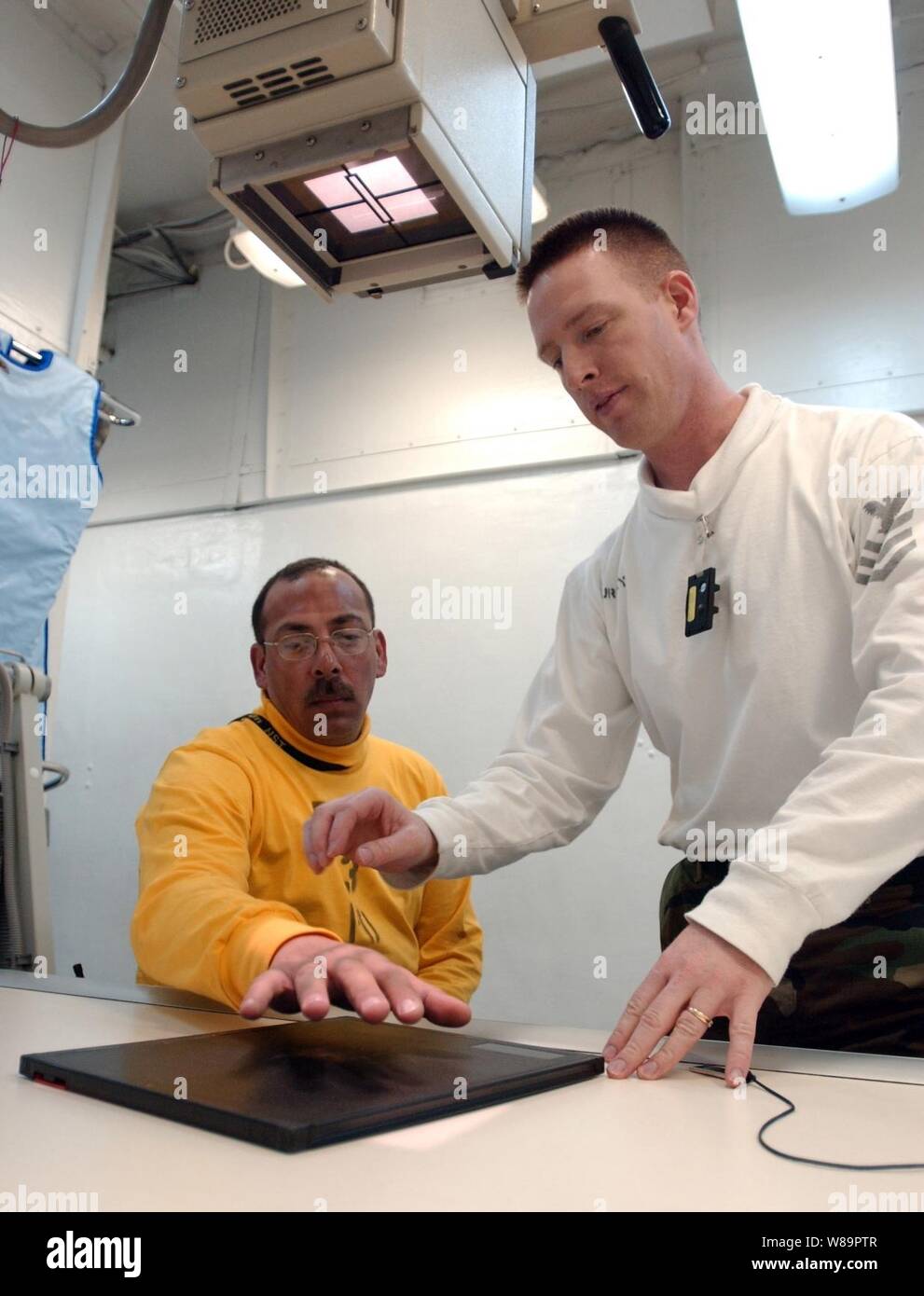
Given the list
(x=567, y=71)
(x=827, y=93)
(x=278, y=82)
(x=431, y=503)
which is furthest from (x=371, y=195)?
(x=567, y=71)

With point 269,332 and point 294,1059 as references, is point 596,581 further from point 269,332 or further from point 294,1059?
point 269,332

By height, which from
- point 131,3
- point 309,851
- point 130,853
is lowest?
point 130,853

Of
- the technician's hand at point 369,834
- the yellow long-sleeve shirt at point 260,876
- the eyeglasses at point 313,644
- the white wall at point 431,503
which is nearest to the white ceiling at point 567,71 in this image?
the white wall at point 431,503

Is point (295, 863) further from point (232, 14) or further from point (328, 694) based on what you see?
point (232, 14)

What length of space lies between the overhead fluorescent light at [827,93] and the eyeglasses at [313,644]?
1380mm

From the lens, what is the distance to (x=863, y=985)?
3.04ft

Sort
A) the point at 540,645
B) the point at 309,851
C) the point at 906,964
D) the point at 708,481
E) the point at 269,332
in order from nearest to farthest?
the point at 906,964 < the point at 309,851 < the point at 708,481 < the point at 540,645 < the point at 269,332

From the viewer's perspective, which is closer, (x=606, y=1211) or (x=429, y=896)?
(x=606, y=1211)

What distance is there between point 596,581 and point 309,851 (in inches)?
23.3

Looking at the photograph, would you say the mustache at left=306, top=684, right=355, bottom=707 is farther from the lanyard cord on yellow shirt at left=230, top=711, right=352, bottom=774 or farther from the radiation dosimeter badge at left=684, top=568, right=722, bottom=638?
the radiation dosimeter badge at left=684, top=568, right=722, bottom=638

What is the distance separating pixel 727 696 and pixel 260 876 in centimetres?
77

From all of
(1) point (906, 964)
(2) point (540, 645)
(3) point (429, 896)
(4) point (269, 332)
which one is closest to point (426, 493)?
(2) point (540, 645)

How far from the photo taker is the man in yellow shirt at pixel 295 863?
79 cm

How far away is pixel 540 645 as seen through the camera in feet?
9.55
